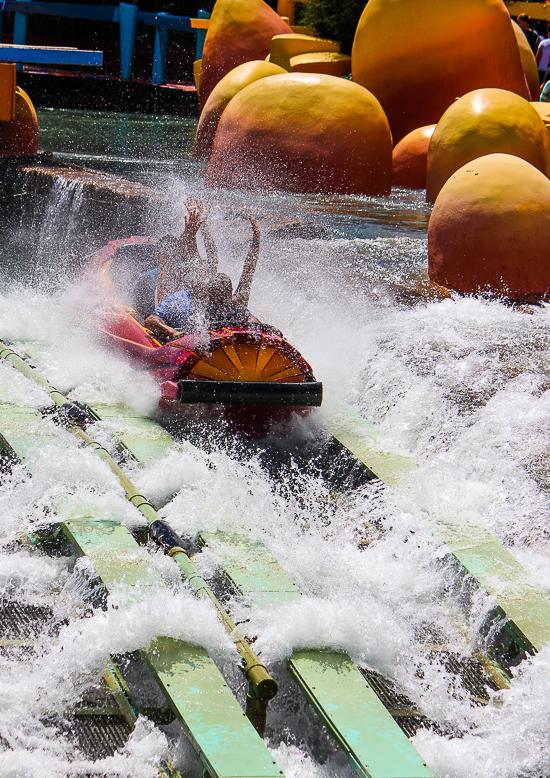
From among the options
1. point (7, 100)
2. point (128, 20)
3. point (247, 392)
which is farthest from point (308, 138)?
point (128, 20)

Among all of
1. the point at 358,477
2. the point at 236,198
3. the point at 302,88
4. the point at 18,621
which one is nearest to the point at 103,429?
the point at 358,477

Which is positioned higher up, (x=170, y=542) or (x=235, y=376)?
(x=235, y=376)

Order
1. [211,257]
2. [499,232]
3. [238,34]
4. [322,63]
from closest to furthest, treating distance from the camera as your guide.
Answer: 1. [211,257]
2. [499,232]
3. [322,63]
4. [238,34]

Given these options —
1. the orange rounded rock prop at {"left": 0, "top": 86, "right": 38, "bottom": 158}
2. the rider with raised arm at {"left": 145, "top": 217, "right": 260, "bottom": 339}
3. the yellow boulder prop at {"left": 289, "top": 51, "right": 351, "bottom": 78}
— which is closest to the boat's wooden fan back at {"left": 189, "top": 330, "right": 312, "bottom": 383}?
the rider with raised arm at {"left": 145, "top": 217, "right": 260, "bottom": 339}

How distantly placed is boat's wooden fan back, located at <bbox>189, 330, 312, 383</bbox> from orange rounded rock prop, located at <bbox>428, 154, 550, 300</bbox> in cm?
219

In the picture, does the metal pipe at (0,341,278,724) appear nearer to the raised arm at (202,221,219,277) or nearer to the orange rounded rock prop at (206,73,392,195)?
the raised arm at (202,221,219,277)

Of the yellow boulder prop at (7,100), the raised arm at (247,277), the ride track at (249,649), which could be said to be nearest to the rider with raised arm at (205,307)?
A: the raised arm at (247,277)

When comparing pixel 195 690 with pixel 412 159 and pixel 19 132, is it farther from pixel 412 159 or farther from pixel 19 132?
pixel 19 132

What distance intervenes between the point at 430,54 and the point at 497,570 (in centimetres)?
776

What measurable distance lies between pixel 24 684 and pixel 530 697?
70.3 inches

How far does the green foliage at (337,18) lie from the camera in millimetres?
12336

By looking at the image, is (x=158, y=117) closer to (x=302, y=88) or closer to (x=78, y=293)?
(x=302, y=88)

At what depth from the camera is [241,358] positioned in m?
4.72

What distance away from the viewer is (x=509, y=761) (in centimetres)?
284
